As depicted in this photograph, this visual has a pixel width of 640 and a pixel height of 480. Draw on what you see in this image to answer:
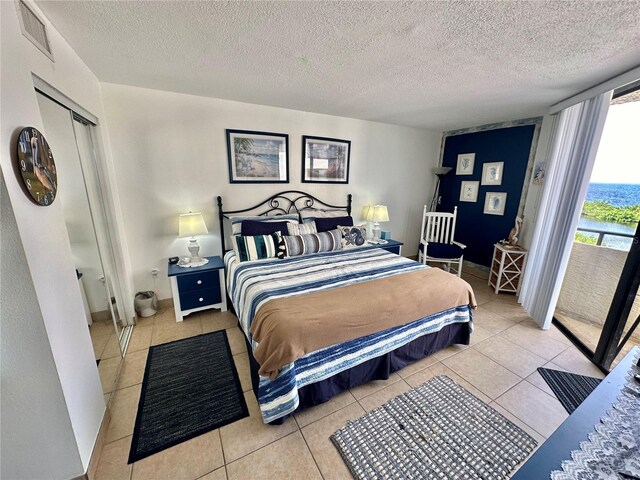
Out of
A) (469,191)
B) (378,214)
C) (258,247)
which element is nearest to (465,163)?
(469,191)

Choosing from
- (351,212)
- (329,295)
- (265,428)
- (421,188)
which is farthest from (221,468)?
(421,188)

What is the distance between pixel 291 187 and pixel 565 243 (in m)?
3.12

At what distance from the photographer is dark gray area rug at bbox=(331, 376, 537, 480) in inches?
53.0

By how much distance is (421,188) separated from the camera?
15.2 ft

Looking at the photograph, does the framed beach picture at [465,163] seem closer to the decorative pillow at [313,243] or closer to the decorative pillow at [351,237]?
the decorative pillow at [351,237]

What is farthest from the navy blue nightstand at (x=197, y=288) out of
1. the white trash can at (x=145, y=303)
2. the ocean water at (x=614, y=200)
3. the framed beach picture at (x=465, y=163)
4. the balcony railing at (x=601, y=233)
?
the framed beach picture at (x=465, y=163)

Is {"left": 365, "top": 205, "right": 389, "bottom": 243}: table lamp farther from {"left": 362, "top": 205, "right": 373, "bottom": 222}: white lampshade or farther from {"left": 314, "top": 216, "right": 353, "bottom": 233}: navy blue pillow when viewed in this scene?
{"left": 314, "top": 216, "right": 353, "bottom": 233}: navy blue pillow

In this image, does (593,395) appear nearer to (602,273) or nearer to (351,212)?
(602,273)

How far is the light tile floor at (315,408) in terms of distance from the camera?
136 cm

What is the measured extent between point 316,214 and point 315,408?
229 centimetres

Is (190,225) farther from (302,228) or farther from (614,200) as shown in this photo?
(614,200)

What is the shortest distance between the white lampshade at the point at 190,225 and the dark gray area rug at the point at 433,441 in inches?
88.1

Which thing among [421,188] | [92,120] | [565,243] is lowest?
[565,243]

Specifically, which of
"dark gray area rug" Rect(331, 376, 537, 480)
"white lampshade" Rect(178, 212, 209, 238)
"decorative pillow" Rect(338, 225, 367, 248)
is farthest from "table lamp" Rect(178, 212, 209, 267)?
"dark gray area rug" Rect(331, 376, 537, 480)
